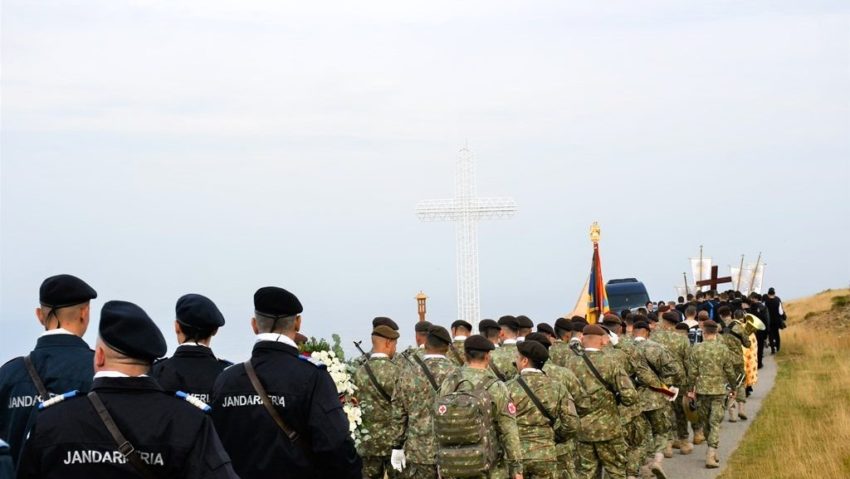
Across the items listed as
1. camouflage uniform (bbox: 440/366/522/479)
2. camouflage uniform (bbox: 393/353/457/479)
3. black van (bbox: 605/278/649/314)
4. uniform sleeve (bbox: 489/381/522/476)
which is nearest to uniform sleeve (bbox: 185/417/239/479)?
camouflage uniform (bbox: 440/366/522/479)

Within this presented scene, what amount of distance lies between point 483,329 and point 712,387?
5892mm

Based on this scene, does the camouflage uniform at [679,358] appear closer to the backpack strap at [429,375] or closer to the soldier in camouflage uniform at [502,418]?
the backpack strap at [429,375]

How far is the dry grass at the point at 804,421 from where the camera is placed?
16250mm

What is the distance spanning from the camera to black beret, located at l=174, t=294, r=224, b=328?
25.1ft

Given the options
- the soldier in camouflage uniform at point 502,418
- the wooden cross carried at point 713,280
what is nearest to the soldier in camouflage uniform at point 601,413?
the soldier in camouflage uniform at point 502,418

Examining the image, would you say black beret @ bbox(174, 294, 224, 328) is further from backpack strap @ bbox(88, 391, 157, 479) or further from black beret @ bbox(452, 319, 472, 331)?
black beret @ bbox(452, 319, 472, 331)

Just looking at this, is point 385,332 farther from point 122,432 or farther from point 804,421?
point 804,421

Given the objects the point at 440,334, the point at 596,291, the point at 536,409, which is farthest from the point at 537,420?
the point at 596,291

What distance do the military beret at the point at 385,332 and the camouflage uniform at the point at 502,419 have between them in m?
1.60

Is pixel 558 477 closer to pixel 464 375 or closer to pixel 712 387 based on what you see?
pixel 464 375

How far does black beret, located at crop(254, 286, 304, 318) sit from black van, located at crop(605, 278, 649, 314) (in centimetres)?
Result: 3147

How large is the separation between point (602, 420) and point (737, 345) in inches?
315

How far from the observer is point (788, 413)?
22.8m

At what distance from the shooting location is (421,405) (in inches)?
417
